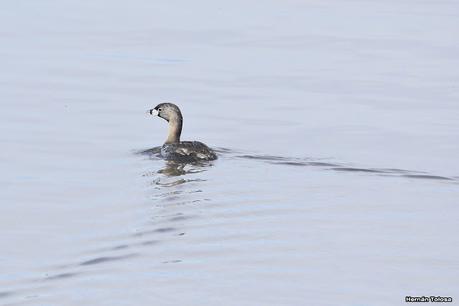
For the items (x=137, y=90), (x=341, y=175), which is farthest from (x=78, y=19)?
(x=341, y=175)

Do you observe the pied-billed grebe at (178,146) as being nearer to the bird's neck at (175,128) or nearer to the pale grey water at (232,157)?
the bird's neck at (175,128)

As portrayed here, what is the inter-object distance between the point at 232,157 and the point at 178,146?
2.37 feet

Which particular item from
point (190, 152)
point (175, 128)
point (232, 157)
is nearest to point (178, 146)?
point (190, 152)

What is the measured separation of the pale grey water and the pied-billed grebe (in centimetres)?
28

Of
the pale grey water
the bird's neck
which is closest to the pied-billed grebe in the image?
the bird's neck

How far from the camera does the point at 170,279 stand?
39.4ft

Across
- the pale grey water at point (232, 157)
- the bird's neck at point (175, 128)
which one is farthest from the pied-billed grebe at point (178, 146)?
the pale grey water at point (232, 157)

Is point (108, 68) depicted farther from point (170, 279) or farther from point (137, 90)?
point (170, 279)

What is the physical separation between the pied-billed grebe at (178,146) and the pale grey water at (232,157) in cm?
28

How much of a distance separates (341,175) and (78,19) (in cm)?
1539

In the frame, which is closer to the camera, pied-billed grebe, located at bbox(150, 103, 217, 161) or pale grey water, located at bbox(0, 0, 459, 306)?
pale grey water, located at bbox(0, 0, 459, 306)

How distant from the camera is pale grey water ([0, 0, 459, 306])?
482 inches

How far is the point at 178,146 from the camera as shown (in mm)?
18531

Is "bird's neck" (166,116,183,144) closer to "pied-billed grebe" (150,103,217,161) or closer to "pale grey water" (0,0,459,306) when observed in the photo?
"pied-billed grebe" (150,103,217,161)
